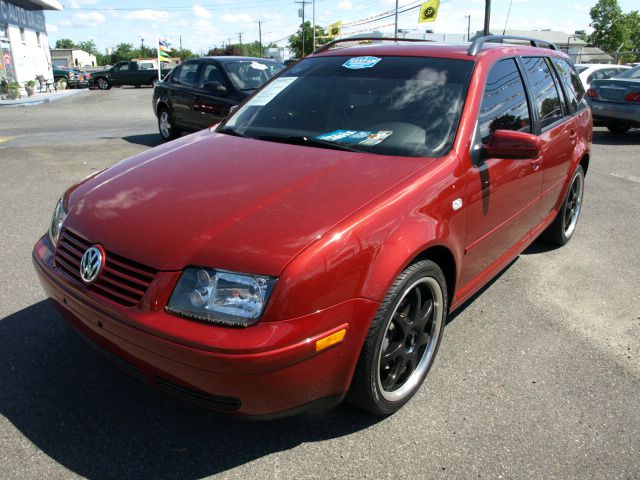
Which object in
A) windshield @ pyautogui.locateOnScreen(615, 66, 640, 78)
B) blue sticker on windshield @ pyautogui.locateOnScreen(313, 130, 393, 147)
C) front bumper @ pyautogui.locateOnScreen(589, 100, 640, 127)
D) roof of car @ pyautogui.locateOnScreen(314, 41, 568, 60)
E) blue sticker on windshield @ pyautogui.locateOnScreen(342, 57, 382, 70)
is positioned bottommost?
front bumper @ pyautogui.locateOnScreen(589, 100, 640, 127)

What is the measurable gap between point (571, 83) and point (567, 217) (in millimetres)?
1198

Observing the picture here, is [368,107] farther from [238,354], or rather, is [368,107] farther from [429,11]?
[429,11]

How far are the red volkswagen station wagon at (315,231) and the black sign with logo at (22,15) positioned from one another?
24.5 meters

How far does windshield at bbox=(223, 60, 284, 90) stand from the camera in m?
8.71

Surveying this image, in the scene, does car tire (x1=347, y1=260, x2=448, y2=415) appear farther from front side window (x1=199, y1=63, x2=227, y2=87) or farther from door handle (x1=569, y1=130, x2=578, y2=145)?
front side window (x1=199, y1=63, x2=227, y2=87)

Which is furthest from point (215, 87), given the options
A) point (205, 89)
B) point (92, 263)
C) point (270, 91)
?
point (92, 263)

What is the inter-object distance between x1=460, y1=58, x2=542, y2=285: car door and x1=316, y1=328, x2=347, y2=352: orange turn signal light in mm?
1068

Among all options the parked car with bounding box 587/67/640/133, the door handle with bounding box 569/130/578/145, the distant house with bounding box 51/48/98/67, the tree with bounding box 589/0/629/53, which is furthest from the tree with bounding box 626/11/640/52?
the distant house with bounding box 51/48/98/67

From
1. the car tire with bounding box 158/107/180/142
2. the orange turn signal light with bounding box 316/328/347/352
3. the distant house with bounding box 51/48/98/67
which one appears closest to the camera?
the orange turn signal light with bounding box 316/328/347/352

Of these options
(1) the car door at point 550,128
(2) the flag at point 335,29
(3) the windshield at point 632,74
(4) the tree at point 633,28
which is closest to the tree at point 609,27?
(4) the tree at point 633,28

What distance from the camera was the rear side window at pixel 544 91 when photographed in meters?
3.64

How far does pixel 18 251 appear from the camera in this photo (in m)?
4.33

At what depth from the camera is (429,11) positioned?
95.1 ft

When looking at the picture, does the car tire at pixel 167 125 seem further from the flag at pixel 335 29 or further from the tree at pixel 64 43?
the tree at pixel 64 43
